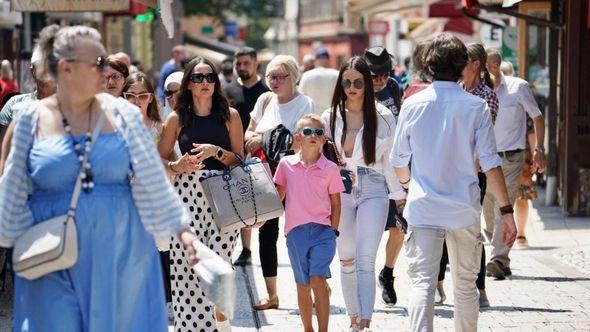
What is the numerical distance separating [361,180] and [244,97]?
348 cm

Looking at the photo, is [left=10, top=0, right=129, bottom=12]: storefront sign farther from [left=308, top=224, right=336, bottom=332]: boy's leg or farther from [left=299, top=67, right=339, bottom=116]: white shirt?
[left=308, top=224, right=336, bottom=332]: boy's leg

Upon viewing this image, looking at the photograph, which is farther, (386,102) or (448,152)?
(386,102)

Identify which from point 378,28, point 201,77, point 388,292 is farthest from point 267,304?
point 378,28

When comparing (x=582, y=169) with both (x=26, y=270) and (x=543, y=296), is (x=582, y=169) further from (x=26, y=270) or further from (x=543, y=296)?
(x=26, y=270)

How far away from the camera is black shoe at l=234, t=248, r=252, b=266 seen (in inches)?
467

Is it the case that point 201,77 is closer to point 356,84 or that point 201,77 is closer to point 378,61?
point 356,84

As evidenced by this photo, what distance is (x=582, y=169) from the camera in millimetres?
14969

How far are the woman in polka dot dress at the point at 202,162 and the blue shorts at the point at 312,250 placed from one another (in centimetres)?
41

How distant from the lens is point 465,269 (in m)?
6.96

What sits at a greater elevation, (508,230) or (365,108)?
(365,108)

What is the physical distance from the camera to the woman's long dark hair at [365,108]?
27.6 ft

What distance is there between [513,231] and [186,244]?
229 centimetres

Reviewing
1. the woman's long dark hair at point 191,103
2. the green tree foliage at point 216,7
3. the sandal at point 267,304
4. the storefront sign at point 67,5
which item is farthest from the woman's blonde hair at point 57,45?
the green tree foliage at point 216,7

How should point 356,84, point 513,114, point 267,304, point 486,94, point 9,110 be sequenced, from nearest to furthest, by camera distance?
point 356,84 → point 9,110 → point 486,94 → point 267,304 → point 513,114
